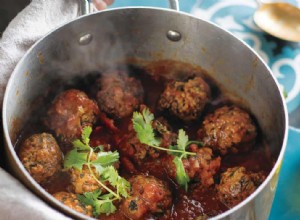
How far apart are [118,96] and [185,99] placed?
0.24 metres

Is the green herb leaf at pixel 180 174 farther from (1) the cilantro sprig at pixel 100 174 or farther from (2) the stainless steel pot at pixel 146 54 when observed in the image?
(2) the stainless steel pot at pixel 146 54

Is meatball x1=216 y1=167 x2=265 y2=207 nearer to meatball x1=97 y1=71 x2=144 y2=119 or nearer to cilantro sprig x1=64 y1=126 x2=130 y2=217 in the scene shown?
cilantro sprig x1=64 y1=126 x2=130 y2=217

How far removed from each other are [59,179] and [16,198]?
370 mm

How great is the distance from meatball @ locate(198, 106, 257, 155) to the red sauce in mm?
Result: 42

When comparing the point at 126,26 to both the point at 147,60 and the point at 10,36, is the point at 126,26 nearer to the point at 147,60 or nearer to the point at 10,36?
the point at 147,60

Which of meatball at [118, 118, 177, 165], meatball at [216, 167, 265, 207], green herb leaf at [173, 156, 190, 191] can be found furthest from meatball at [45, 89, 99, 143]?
meatball at [216, 167, 265, 207]

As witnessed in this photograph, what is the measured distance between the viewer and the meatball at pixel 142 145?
5.57 feet

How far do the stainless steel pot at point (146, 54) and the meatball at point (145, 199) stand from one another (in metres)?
0.39

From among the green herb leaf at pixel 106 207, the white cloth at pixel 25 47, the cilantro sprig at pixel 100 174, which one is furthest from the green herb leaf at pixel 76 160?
the white cloth at pixel 25 47

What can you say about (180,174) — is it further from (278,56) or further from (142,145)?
(278,56)

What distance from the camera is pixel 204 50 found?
1.87m

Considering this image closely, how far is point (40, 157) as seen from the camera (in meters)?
1.58

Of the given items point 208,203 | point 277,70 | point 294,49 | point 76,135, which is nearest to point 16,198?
point 76,135

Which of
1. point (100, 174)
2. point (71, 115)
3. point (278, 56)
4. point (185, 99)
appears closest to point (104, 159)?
point (100, 174)
